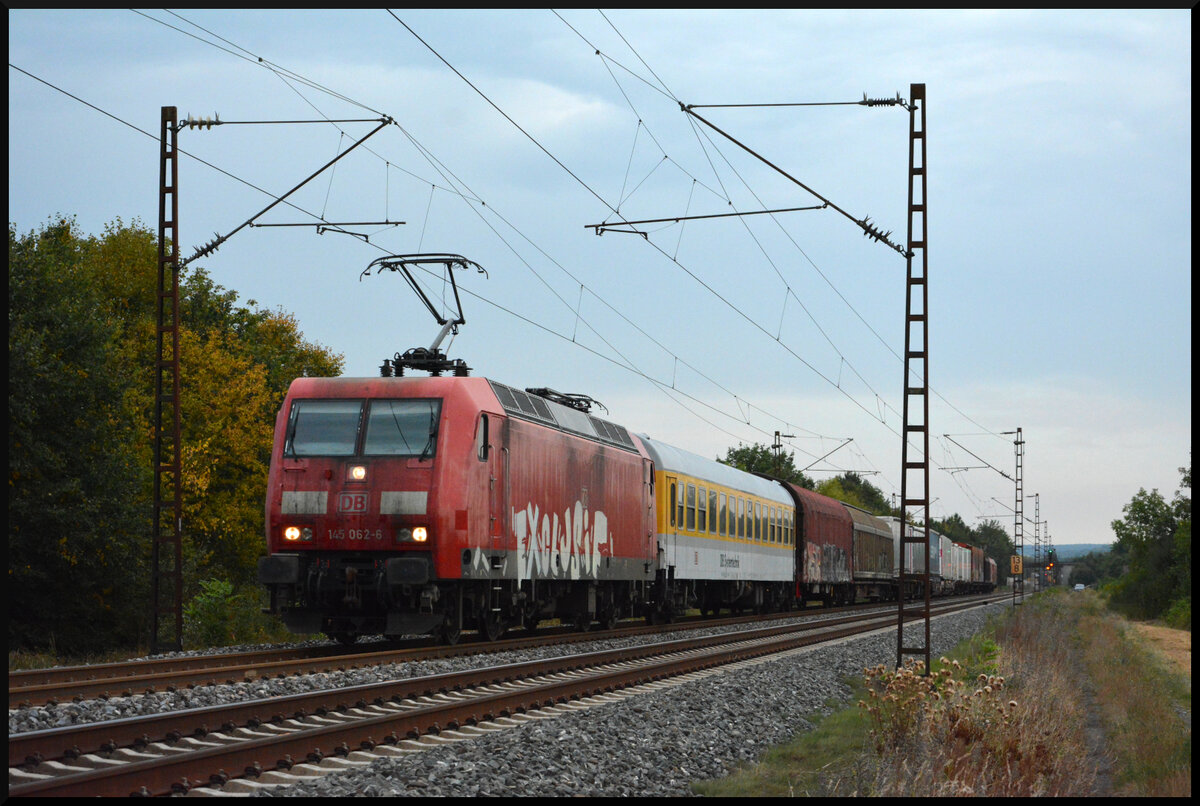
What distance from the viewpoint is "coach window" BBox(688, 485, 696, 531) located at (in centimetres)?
2816

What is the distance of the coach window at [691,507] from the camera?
28156mm

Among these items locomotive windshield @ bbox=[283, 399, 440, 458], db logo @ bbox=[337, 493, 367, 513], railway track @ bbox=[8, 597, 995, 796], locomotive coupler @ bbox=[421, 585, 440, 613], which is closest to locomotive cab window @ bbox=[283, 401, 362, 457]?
locomotive windshield @ bbox=[283, 399, 440, 458]

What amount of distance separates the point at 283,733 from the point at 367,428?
7.33 m

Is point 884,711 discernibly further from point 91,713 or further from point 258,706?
point 91,713

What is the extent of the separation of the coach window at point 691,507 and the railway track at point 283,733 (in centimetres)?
1240

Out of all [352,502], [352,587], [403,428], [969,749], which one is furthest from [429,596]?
[969,749]

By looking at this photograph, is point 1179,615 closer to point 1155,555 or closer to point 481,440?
point 1155,555

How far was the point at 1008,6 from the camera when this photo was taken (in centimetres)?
707

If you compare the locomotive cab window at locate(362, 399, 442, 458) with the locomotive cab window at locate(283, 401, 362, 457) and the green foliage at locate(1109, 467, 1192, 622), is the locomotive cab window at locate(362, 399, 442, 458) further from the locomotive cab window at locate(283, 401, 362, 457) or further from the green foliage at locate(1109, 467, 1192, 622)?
the green foliage at locate(1109, 467, 1192, 622)

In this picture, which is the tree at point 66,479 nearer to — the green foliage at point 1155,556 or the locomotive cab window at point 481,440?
the locomotive cab window at point 481,440

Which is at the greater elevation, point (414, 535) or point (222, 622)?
point (414, 535)

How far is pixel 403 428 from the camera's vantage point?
55.4ft

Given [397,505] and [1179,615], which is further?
[1179,615]

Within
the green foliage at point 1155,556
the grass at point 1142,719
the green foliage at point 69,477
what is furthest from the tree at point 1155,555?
the green foliage at point 69,477
